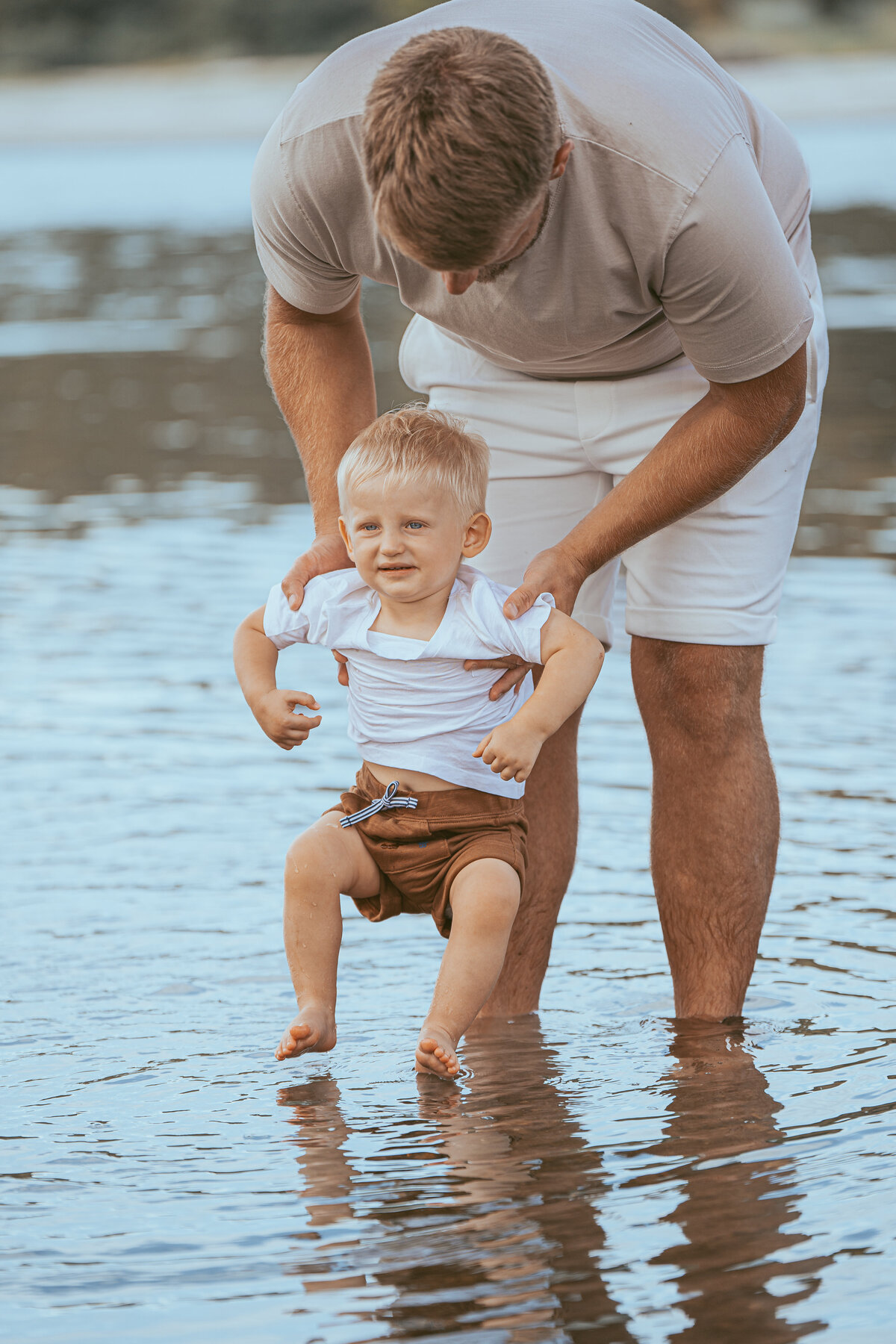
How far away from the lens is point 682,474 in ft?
9.30

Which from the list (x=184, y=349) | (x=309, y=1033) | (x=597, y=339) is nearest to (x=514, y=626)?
(x=597, y=339)

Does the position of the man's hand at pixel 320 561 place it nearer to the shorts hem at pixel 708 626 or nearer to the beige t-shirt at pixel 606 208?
the beige t-shirt at pixel 606 208

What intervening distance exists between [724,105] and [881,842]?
5.61 feet

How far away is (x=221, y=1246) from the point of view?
7.77ft

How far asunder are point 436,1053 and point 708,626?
0.85 m

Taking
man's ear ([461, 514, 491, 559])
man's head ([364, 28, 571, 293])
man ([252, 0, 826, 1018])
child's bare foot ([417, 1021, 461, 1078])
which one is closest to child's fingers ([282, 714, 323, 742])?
man ([252, 0, 826, 1018])

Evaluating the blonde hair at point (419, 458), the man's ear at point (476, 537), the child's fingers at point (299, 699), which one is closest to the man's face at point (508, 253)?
the blonde hair at point (419, 458)

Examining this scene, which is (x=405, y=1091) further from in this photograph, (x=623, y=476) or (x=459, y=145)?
(x=459, y=145)

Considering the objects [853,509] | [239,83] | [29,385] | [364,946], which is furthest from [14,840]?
[239,83]

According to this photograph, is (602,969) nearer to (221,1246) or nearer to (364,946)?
(364,946)

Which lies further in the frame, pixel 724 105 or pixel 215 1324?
pixel 724 105

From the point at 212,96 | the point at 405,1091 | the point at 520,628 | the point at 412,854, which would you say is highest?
the point at 212,96

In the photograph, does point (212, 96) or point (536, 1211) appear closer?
point (536, 1211)

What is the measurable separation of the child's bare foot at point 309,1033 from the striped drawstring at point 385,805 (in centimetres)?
29
